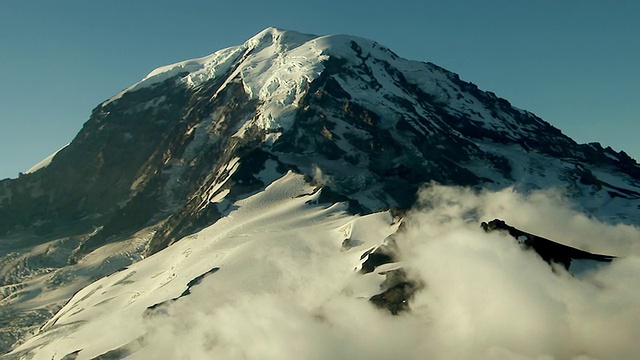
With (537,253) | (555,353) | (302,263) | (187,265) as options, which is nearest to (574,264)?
(537,253)

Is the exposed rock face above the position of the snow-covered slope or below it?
below

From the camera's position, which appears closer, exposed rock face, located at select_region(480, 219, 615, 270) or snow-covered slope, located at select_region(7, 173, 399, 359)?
exposed rock face, located at select_region(480, 219, 615, 270)

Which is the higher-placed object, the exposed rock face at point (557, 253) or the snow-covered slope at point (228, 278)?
the snow-covered slope at point (228, 278)

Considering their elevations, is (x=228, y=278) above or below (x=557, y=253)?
above

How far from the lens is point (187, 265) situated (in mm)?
173500

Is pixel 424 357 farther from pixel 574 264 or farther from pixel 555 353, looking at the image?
pixel 574 264

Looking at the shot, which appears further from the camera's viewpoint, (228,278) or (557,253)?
(228,278)

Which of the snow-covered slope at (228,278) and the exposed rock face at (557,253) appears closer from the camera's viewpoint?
the exposed rock face at (557,253)

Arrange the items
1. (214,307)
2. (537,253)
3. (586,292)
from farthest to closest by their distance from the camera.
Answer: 1. (214,307)
2. (537,253)
3. (586,292)

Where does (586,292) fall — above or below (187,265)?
below

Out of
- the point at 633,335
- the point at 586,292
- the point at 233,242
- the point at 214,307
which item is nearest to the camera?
A: the point at 633,335

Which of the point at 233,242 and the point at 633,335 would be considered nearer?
the point at 633,335

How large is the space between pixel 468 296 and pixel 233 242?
86.4 metres

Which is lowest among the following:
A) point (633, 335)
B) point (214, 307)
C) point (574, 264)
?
point (633, 335)
